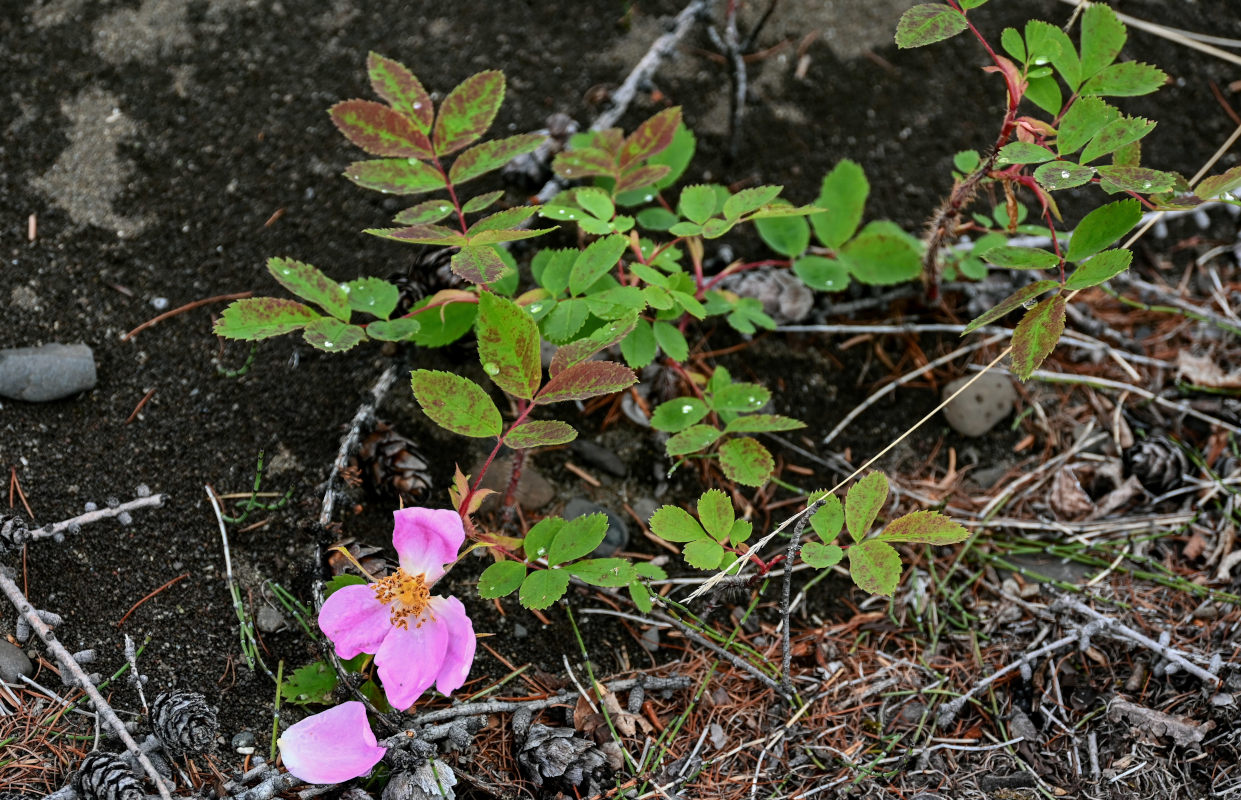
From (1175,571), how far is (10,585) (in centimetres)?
234

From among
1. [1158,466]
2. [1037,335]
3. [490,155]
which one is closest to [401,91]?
[490,155]

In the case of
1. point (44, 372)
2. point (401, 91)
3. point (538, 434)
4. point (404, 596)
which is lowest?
point (404, 596)

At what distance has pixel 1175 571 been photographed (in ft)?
6.50

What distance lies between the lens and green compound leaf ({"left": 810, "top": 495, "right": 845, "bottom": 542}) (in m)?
1.67

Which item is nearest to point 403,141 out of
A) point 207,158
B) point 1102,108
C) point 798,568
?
point 207,158

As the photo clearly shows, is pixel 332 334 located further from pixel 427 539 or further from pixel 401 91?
pixel 401 91

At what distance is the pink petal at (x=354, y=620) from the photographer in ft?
5.22

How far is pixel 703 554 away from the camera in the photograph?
1646mm

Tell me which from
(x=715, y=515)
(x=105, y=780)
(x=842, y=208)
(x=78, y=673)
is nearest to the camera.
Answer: (x=105, y=780)

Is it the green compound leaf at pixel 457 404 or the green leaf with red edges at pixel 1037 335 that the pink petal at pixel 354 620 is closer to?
the green compound leaf at pixel 457 404

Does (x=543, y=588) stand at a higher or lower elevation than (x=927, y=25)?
lower

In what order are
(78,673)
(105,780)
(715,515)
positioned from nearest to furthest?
(105,780), (78,673), (715,515)

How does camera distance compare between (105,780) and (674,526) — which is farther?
(674,526)

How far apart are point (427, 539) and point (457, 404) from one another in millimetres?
248
